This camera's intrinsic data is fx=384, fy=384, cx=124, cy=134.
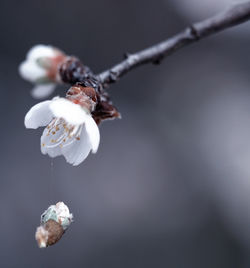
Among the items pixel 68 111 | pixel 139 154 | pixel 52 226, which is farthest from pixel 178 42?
pixel 139 154

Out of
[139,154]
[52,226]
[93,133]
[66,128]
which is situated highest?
[139,154]

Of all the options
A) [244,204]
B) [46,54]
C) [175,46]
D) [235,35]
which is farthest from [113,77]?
[235,35]

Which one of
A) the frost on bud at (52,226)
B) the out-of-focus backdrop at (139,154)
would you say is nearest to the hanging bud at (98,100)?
the frost on bud at (52,226)

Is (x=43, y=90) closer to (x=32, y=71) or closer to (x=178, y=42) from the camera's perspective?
(x=32, y=71)

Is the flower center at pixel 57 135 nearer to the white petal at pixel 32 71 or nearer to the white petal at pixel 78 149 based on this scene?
the white petal at pixel 78 149

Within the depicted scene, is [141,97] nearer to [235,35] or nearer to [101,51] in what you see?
[101,51]

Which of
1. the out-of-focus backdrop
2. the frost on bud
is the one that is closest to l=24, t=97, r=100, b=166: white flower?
the frost on bud
